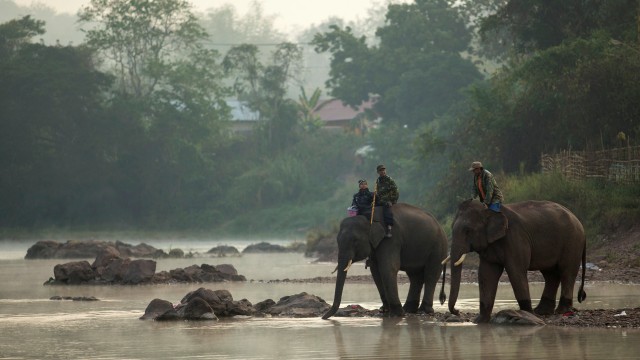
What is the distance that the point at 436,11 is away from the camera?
241ft

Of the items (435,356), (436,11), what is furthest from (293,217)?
(435,356)

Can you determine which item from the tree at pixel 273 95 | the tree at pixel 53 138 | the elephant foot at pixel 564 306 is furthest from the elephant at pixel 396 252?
the tree at pixel 273 95

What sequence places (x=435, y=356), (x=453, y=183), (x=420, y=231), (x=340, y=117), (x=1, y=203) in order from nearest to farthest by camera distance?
(x=435, y=356) → (x=420, y=231) → (x=453, y=183) → (x=1, y=203) → (x=340, y=117)

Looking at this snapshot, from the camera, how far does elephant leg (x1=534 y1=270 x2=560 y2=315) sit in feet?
62.8

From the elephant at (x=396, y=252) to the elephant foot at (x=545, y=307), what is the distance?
1.43 metres

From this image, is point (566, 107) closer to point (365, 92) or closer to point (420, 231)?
point (420, 231)

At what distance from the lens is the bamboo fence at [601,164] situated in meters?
34.7

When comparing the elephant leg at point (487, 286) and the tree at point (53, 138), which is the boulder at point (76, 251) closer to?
the tree at point (53, 138)

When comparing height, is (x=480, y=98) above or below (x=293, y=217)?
above

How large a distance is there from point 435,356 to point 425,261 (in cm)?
568

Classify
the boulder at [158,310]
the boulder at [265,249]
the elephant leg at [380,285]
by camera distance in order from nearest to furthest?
the elephant leg at [380,285] < the boulder at [158,310] < the boulder at [265,249]

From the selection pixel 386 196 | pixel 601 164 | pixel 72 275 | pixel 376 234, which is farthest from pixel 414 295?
pixel 601 164

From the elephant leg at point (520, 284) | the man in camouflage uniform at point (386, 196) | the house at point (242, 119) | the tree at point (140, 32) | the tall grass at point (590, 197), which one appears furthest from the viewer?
the house at point (242, 119)

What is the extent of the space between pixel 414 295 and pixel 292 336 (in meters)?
3.52
